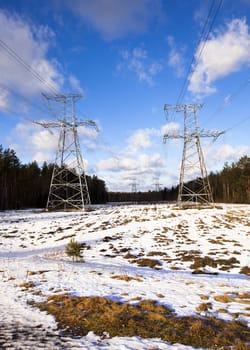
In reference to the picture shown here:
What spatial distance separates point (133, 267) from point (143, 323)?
20.7 ft

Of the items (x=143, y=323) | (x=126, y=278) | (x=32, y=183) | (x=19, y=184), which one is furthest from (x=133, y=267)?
(x=32, y=183)

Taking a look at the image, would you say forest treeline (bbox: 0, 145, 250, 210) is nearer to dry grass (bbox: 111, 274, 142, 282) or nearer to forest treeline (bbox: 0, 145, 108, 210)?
forest treeline (bbox: 0, 145, 108, 210)

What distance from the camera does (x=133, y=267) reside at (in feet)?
38.4

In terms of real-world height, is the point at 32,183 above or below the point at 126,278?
above

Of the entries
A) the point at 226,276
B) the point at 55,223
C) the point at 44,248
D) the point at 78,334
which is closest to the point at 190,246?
the point at 226,276

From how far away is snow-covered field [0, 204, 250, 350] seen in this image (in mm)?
6239

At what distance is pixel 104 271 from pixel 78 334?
219 inches

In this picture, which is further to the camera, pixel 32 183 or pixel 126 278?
pixel 32 183

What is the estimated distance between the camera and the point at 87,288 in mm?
8172

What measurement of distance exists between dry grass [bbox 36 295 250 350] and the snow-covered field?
26 cm

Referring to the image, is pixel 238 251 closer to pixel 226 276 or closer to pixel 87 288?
pixel 226 276

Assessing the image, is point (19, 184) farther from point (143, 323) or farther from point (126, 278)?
point (143, 323)

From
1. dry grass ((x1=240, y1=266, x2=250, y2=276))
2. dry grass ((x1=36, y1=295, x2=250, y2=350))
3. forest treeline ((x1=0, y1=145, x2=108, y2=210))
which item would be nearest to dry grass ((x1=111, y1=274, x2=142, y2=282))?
dry grass ((x1=36, y1=295, x2=250, y2=350))

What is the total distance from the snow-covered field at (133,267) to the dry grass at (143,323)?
263 millimetres
